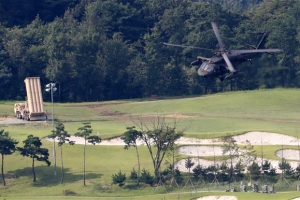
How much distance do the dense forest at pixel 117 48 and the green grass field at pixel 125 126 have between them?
6.60m

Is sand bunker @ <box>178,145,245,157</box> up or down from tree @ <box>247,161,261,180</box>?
up

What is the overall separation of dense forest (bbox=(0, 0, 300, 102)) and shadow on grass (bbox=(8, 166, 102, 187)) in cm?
3895

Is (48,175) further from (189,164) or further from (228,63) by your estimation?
(228,63)

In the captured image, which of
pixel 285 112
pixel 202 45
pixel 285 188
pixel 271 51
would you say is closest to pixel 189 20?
pixel 202 45

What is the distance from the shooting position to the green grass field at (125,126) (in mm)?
74375

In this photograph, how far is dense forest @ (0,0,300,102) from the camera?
4988 inches

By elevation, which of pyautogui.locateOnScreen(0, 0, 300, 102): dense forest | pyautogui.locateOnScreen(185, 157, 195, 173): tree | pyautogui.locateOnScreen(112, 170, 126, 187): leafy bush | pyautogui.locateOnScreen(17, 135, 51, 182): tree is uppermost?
pyautogui.locateOnScreen(0, 0, 300, 102): dense forest

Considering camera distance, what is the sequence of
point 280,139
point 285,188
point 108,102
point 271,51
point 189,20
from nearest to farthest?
point 271,51
point 285,188
point 280,139
point 108,102
point 189,20

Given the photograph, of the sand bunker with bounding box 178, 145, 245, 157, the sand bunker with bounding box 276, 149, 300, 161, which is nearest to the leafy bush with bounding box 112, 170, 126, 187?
the sand bunker with bounding box 178, 145, 245, 157

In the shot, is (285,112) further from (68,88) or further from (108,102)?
(68,88)

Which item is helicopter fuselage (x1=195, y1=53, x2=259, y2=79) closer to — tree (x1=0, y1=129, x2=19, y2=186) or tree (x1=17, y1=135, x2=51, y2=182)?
tree (x1=17, y1=135, x2=51, y2=182)

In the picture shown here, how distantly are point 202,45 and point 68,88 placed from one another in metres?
20.9

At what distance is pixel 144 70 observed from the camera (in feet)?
438

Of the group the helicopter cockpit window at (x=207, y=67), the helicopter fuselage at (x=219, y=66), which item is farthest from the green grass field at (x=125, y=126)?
the helicopter cockpit window at (x=207, y=67)
